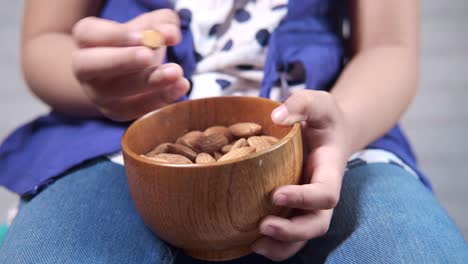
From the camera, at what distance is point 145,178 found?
0.38m

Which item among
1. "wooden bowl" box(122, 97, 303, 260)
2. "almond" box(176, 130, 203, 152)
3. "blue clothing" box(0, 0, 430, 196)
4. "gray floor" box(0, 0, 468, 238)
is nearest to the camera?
"wooden bowl" box(122, 97, 303, 260)

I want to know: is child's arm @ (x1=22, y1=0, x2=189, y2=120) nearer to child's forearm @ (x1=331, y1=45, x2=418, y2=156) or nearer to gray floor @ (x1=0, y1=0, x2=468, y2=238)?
child's forearm @ (x1=331, y1=45, x2=418, y2=156)

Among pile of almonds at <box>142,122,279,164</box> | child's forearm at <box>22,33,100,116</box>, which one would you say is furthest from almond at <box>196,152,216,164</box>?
child's forearm at <box>22,33,100,116</box>

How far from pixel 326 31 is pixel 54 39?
0.35m

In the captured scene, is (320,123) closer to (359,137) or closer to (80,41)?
(359,137)

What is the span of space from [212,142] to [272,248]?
0.11 meters

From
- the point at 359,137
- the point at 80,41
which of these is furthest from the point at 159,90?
the point at 359,137

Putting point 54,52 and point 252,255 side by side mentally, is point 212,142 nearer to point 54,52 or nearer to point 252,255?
point 252,255

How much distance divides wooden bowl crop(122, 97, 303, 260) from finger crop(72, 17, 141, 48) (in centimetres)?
8

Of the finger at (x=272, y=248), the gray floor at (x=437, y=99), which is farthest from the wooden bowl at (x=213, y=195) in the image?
the gray floor at (x=437, y=99)

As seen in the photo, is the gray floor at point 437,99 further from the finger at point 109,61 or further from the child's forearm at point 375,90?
the finger at point 109,61

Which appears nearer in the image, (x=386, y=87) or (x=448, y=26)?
(x=386, y=87)

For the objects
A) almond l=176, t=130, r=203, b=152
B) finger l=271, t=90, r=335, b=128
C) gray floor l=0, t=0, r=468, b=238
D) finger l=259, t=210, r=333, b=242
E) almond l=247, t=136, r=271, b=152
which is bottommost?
gray floor l=0, t=0, r=468, b=238

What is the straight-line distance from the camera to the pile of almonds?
0.43 metres
